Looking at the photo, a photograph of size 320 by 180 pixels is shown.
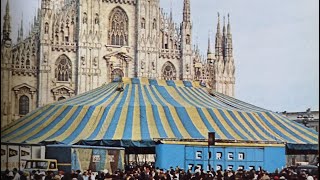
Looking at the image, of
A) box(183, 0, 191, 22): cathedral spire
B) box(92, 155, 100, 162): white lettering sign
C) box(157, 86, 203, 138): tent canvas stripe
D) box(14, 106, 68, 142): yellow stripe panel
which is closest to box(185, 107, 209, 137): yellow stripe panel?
box(157, 86, 203, 138): tent canvas stripe

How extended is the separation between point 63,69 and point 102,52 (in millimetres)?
2744

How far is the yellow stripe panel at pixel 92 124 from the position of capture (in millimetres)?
24547

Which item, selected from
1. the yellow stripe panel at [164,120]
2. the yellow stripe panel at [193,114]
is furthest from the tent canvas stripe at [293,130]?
the yellow stripe panel at [164,120]

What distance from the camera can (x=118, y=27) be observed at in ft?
137

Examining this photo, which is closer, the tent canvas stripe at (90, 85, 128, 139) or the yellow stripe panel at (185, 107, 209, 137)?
the tent canvas stripe at (90, 85, 128, 139)

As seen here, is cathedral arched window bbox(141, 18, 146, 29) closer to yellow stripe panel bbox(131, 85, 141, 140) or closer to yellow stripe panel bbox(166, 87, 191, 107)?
yellow stripe panel bbox(166, 87, 191, 107)

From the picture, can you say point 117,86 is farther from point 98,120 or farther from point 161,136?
point 161,136

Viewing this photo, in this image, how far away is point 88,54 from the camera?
39719 mm

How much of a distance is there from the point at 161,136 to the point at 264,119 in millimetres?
6390

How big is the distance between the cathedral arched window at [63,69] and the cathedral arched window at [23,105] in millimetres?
2384

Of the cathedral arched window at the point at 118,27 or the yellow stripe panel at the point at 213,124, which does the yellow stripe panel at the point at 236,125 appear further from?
the cathedral arched window at the point at 118,27

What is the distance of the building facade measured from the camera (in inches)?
1521

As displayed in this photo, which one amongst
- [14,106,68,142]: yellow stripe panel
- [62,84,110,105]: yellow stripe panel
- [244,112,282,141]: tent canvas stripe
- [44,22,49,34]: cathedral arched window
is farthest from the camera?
[44,22,49,34]: cathedral arched window

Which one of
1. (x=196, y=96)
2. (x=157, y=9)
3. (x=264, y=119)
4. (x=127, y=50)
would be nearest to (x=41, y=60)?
(x=127, y=50)
